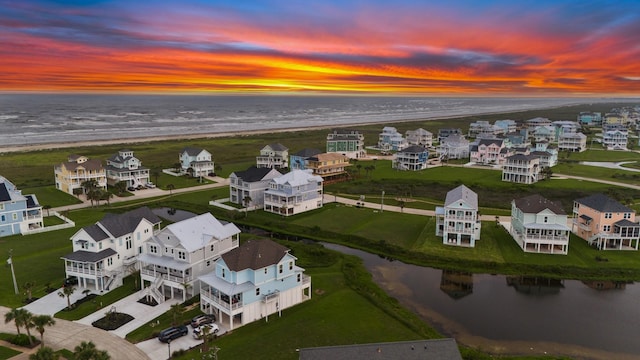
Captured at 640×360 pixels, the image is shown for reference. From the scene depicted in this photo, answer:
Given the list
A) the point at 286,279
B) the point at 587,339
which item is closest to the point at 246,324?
the point at 286,279

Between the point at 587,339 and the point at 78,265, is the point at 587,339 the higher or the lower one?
the lower one

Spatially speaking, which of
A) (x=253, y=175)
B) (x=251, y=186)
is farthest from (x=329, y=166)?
(x=251, y=186)

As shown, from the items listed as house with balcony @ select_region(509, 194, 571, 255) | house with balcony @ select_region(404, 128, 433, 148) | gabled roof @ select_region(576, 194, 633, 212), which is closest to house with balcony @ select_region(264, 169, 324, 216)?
house with balcony @ select_region(509, 194, 571, 255)

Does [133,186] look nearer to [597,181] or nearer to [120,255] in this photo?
[120,255]

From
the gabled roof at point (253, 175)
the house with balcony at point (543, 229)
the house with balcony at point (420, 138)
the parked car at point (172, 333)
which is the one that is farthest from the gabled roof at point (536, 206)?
the house with balcony at point (420, 138)

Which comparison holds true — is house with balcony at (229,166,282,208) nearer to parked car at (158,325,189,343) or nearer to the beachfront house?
the beachfront house

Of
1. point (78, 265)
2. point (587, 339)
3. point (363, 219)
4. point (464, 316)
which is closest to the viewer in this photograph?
point (587, 339)

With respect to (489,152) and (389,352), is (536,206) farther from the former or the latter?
(489,152)
